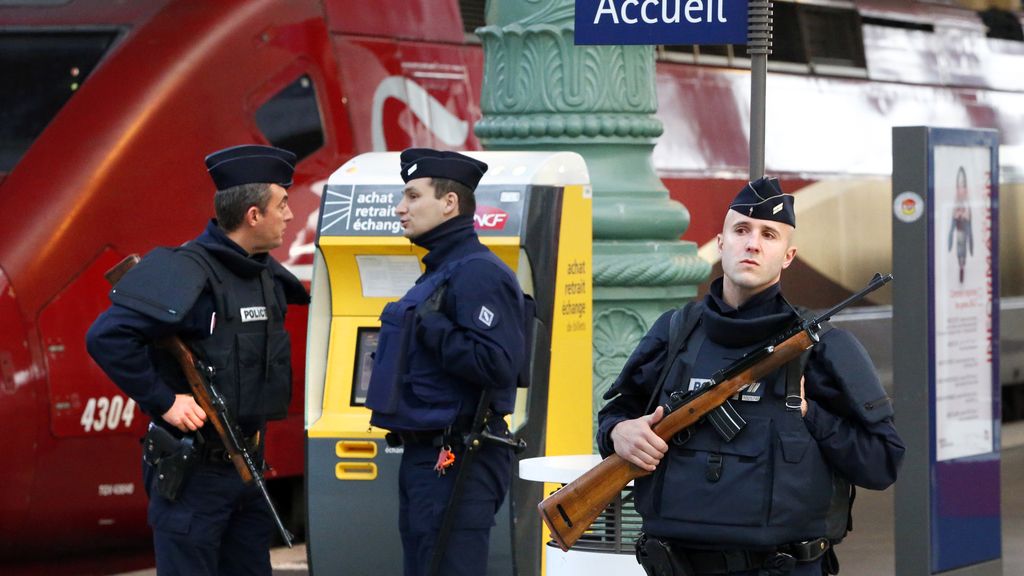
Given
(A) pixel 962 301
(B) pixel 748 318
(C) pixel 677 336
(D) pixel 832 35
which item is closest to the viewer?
(B) pixel 748 318

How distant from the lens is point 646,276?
24.7ft

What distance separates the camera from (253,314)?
6000mm

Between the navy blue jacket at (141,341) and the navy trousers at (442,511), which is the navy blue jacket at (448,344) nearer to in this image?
the navy trousers at (442,511)

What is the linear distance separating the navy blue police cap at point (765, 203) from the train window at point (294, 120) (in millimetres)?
5579

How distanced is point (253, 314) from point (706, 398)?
85.8 inches

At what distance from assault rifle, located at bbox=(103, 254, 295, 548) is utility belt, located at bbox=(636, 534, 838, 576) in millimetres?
1745

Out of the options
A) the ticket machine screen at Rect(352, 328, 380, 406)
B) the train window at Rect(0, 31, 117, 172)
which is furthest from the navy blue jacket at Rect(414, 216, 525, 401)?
the train window at Rect(0, 31, 117, 172)

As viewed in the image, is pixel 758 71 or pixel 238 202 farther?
pixel 238 202

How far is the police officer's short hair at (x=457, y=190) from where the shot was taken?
6047 mm

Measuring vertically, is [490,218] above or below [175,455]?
above

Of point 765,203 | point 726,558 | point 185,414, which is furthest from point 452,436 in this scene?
point 765,203

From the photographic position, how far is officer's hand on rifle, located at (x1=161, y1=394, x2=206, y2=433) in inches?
226

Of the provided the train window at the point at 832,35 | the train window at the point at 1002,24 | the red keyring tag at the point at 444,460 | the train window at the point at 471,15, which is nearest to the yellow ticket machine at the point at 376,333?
the red keyring tag at the point at 444,460

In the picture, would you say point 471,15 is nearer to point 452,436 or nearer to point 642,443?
point 452,436
